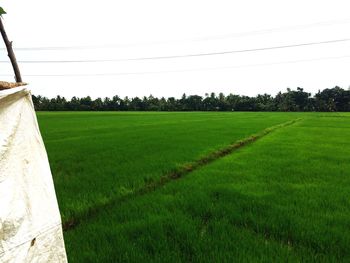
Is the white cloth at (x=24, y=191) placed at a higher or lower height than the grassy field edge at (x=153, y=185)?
higher

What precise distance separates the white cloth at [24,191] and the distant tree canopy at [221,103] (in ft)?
239

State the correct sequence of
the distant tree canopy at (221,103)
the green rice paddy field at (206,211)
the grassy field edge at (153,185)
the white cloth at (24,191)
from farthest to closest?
the distant tree canopy at (221,103) → the grassy field edge at (153,185) → the green rice paddy field at (206,211) → the white cloth at (24,191)

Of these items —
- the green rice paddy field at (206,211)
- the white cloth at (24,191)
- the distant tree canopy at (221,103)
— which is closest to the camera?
the white cloth at (24,191)

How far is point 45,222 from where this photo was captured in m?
1.62

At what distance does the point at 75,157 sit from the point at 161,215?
18.1ft

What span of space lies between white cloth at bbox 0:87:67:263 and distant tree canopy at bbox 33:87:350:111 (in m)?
72.8

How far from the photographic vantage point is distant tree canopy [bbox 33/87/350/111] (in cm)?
7081

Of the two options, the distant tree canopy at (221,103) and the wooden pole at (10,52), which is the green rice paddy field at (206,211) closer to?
the wooden pole at (10,52)

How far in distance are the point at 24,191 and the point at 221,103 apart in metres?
77.4

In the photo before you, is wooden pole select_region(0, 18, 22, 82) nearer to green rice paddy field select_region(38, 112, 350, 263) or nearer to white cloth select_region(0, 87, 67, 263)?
white cloth select_region(0, 87, 67, 263)

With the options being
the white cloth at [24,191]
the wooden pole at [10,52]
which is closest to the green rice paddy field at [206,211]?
the white cloth at [24,191]

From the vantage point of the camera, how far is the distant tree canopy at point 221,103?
70812 millimetres

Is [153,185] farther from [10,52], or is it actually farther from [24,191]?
[10,52]

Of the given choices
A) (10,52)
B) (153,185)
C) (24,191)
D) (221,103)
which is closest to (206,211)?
(153,185)
